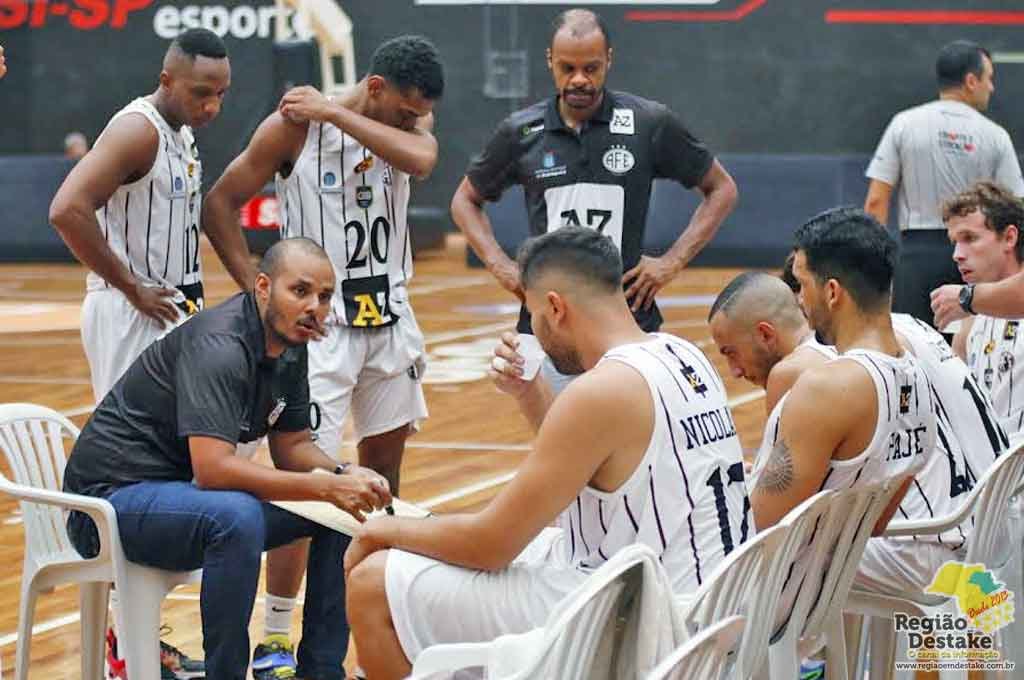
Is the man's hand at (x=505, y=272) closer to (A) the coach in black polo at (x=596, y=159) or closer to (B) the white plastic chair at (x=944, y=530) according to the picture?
(A) the coach in black polo at (x=596, y=159)

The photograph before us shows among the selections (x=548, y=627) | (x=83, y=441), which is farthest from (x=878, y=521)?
(x=83, y=441)

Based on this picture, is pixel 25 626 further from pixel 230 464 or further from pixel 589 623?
pixel 589 623

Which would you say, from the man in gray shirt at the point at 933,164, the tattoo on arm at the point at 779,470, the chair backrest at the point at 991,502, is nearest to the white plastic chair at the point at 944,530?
the chair backrest at the point at 991,502

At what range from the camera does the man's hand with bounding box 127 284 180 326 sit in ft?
17.7

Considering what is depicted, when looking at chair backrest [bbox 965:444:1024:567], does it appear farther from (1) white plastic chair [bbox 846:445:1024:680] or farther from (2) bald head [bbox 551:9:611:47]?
(2) bald head [bbox 551:9:611:47]

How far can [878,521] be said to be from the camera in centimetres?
419

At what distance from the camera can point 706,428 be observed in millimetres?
3781

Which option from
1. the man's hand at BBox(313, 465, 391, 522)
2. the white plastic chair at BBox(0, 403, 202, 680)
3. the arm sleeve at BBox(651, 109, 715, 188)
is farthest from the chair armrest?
the arm sleeve at BBox(651, 109, 715, 188)

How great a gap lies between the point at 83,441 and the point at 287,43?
13.9 meters

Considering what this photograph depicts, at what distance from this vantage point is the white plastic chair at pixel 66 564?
4.45 metres

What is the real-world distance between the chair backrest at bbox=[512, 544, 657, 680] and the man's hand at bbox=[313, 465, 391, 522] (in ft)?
4.51

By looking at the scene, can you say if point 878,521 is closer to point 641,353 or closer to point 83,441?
point 641,353

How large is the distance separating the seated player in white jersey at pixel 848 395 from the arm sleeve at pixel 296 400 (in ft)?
4.49

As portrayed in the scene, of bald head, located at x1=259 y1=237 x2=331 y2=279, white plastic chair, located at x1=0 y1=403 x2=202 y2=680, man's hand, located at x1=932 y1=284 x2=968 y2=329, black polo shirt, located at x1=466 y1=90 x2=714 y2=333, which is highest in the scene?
black polo shirt, located at x1=466 y1=90 x2=714 y2=333
